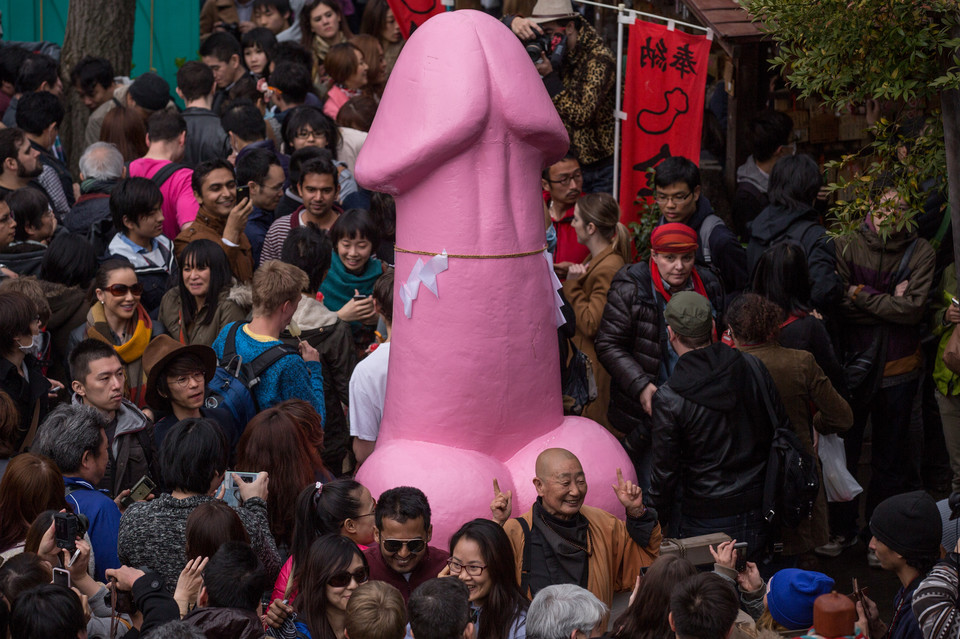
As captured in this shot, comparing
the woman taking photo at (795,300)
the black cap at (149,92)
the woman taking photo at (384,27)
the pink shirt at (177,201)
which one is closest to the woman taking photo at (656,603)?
the woman taking photo at (795,300)

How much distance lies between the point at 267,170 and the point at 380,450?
9.97 feet

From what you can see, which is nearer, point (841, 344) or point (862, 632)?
point (862, 632)

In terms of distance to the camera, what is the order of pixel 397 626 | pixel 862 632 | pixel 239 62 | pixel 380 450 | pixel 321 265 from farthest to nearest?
pixel 239 62 → pixel 321 265 → pixel 380 450 → pixel 862 632 → pixel 397 626

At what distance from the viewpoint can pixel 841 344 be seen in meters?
7.40

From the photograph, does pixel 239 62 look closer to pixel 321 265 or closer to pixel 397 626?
pixel 321 265

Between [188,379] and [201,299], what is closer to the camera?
[188,379]

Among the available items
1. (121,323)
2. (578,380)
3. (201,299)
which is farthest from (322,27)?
(578,380)

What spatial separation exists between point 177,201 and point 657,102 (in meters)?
3.32

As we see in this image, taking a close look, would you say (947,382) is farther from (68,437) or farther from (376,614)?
(68,437)

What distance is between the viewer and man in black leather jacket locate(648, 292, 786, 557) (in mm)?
5328

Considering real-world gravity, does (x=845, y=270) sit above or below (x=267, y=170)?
below

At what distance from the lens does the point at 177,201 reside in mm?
7824

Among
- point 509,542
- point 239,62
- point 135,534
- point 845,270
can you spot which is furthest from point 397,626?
point 239,62

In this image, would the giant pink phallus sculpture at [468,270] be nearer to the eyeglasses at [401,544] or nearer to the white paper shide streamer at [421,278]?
the white paper shide streamer at [421,278]
